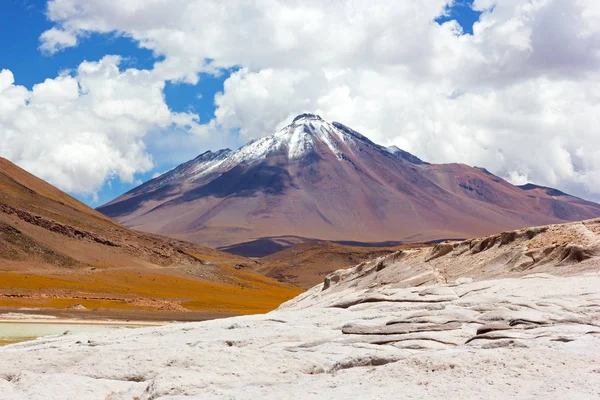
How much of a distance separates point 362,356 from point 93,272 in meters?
81.8

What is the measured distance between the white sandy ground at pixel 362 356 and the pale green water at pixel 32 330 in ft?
55.2

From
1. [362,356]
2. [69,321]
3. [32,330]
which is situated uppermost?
[362,356]

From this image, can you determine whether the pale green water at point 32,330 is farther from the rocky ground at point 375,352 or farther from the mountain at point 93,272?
the rocky ground at point 375,352

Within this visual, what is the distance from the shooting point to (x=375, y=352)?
1322cm

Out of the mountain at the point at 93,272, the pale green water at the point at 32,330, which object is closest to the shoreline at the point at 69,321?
the pale green water at the point at 32,330

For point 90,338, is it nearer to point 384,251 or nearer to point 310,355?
point 310,355

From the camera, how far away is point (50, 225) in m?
104

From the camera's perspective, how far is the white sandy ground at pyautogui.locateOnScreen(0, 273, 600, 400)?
36.8ft

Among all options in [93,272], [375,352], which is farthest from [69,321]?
[93,272]

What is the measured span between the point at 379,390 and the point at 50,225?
326ft

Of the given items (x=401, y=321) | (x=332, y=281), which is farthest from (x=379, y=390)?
(x=332, y=281)

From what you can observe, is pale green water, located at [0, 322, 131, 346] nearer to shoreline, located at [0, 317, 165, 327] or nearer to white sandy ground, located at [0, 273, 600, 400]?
shoreline, located at [0, 317, 165, 327]

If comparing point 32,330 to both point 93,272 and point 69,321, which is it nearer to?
point 69,321

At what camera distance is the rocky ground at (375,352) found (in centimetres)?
1130
